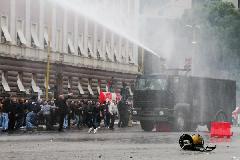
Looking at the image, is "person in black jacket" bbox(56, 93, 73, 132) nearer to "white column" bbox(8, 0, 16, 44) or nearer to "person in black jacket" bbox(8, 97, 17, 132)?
"person in black jacket" bbox(8, 97, 17, 132)

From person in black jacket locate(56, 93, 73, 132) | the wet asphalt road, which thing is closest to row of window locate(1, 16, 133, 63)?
person in black jacket locate(56, 93, 73, 132)

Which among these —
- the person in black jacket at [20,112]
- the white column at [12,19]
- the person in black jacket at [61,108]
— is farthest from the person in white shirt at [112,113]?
the white column at [12,19]

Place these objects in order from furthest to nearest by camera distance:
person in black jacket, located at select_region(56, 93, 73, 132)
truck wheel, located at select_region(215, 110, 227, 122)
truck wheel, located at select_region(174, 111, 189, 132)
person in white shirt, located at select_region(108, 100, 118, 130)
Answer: person in white shirt, located at select_region(108, 100, 118, 130), truck wheel, located at select_region(215, 110, 227, 122), truck wheel, located at select_region(174, 111, 189, 132), person in black jacket, located at select_region(56, 93, 73, 132)

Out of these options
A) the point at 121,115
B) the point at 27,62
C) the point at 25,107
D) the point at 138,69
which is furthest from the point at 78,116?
the point at 138,69

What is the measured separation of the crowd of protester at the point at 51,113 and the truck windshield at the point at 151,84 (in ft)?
9.97

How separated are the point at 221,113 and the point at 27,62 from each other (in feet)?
66.0

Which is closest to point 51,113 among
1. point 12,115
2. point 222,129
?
point 12,115

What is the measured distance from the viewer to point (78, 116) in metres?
49.4

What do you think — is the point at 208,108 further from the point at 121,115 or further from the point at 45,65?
the point at 45,65

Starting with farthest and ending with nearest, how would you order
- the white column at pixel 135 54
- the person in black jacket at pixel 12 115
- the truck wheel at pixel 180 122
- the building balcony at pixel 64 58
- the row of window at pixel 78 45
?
the white column at pixel 135 54, the row of window at pixel 78 45, the building balcony at pixel 64 58, the truck wheel at pixel 180 122, the person in black jacket at pixel 12 115

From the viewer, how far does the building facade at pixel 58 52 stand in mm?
60500

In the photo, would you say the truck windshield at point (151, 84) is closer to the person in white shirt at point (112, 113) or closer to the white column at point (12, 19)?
the person in white shirt at point (112, 113)

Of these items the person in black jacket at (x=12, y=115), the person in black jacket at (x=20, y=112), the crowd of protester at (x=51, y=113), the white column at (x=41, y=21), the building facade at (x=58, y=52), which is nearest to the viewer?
the person in black jacket at (x=12, y=115)

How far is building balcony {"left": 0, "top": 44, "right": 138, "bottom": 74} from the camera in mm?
Result: 59609
